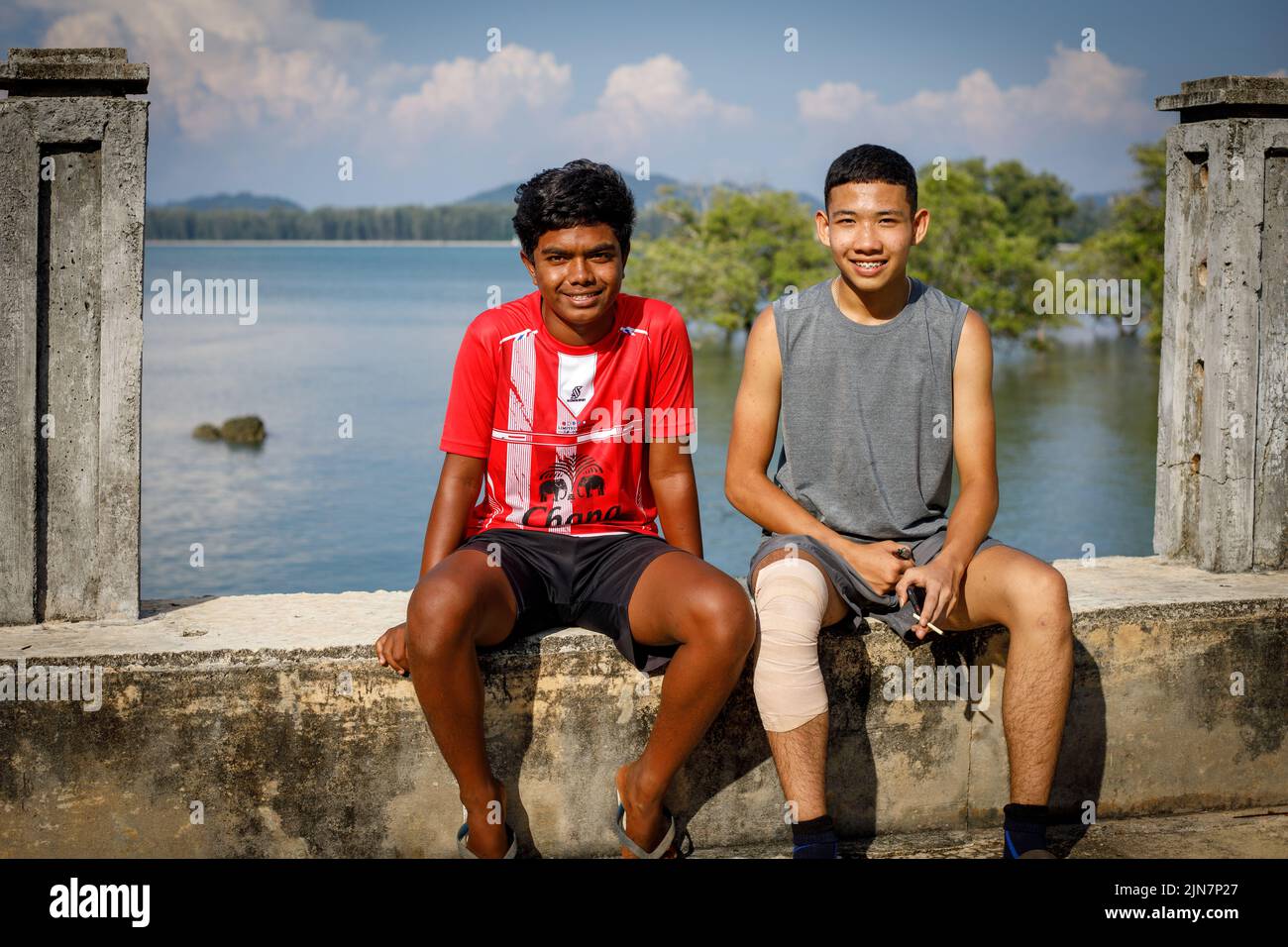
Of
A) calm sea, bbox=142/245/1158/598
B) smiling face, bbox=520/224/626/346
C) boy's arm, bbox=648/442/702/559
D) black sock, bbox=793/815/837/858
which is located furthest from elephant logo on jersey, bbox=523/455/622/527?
calm sea, bbox=142/245/1158/598

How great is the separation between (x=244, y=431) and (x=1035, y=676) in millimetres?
19580

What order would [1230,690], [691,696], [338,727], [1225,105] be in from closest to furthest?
[691,696]
[338,727]
[1230,690]
[1225,105]

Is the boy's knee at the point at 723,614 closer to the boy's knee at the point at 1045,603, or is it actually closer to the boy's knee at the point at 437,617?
the boy's knee at the point at 437,617

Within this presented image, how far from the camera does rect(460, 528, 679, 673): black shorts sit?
3.31 metres

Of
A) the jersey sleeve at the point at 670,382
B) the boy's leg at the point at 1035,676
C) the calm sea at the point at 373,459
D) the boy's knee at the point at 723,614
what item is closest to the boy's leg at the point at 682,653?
the boy's knee at the point at 723,614

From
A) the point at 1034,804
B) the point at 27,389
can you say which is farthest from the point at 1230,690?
the point at 27,389

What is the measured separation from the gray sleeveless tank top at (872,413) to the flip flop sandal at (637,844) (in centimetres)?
87

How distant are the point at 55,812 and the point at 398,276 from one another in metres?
107

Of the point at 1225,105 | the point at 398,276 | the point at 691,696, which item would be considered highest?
the point at 398,276

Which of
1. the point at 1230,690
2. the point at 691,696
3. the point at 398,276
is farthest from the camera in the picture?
the point at 398,276

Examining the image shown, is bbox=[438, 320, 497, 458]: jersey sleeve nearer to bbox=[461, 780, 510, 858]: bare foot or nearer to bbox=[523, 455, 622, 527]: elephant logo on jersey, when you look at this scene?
bbox=[523, 455, 622, 527]: elephant logo on jersey

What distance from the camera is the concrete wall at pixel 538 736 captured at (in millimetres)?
3277

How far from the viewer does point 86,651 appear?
3.31m
